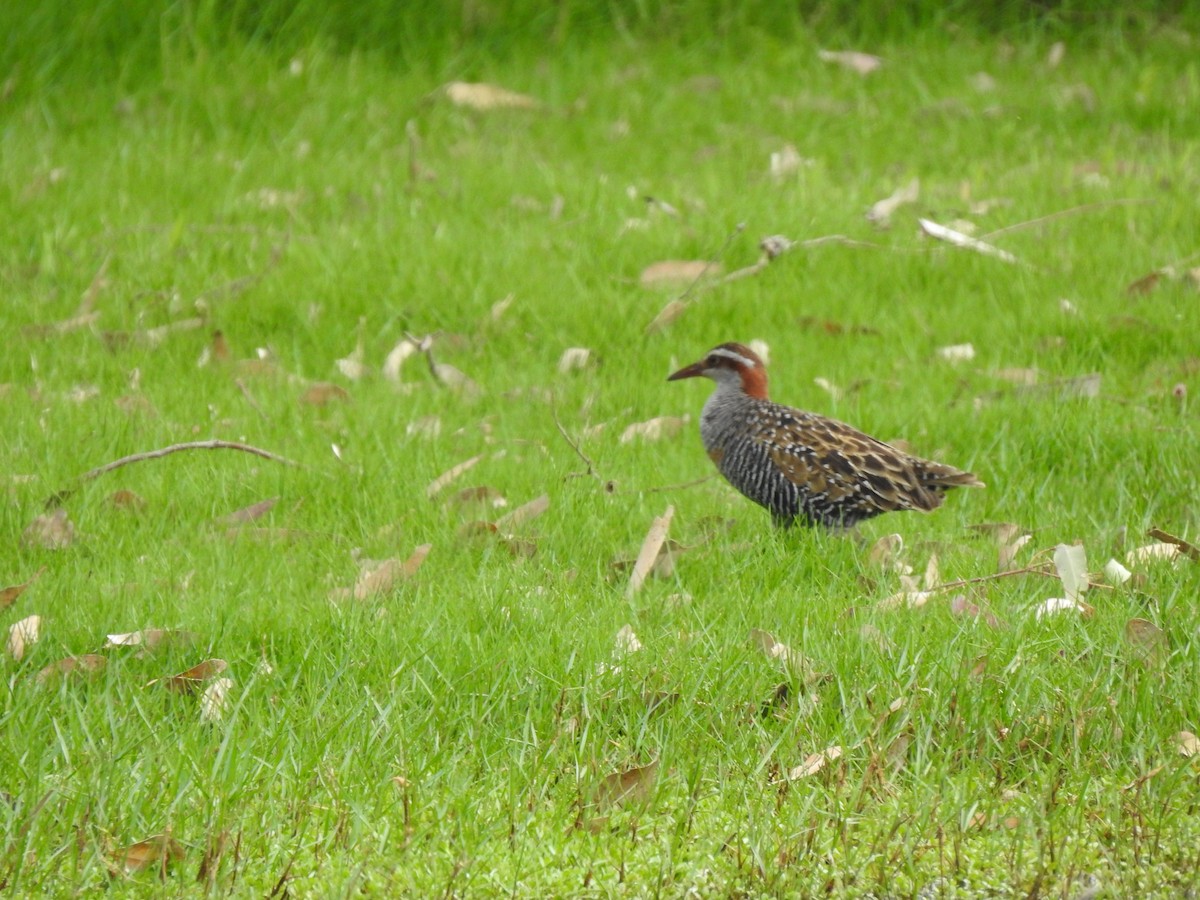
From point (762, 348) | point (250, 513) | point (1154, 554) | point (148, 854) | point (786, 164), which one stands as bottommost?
point (762, 348)

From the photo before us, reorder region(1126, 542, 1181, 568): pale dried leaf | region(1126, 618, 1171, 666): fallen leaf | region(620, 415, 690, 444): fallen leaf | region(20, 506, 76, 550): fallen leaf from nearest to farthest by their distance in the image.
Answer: region(1126, 618, 1171, 666): fallen leaf < region(1126, 542, 1181, 568): pale dried leaf < region(20, 506, 76, 550): fallen leaf < region(620, 415, 690, 444): fallen leaf

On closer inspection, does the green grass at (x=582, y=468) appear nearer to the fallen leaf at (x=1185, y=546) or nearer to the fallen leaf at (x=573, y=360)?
the fallen leaf at (x=573, y=360)

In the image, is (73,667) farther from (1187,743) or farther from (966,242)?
(966,242)

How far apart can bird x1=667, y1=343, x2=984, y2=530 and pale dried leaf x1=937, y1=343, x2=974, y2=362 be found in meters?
1.59

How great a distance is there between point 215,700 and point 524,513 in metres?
1.71

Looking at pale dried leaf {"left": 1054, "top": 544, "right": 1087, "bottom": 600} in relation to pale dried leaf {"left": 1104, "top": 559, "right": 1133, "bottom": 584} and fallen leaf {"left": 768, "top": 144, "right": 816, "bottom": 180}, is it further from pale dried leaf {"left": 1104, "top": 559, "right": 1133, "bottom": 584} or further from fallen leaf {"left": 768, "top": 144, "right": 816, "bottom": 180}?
fallen leaf {"left": 768, "top": 144, "right": 816, "bottom": 180}

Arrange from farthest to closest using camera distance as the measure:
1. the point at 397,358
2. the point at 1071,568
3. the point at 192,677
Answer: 1. the point at 397,358
2. the point at 1071,568
3. the point at 192,677

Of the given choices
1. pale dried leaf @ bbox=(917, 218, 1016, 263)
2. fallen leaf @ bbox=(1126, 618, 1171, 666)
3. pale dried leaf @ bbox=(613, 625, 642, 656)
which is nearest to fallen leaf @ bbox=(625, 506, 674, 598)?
pale dried leaf @ bbox=(613, 625, 642, 656)

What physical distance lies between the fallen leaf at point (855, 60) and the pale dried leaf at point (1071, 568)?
6377 mm

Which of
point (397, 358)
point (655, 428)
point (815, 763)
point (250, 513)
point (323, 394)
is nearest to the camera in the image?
point (815, 763)

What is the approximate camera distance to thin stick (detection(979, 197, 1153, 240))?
8227 millimetres

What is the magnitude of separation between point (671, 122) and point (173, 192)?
320 cm

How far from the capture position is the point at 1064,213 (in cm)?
835

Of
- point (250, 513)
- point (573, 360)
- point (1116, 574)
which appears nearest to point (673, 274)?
point (573, 360)
